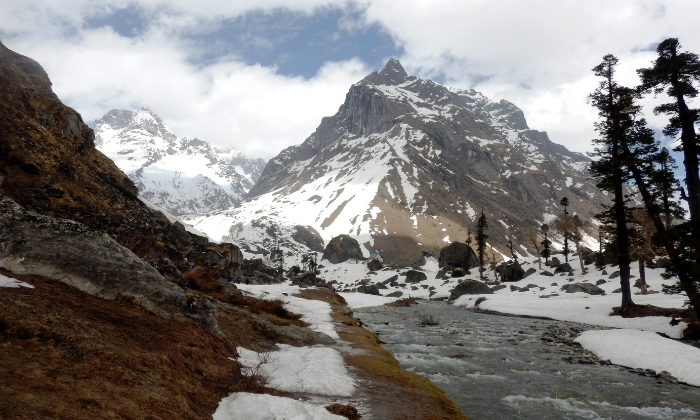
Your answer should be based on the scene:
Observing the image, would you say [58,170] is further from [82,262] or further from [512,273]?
[512,273]

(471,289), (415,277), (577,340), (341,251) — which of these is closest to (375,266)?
(415,277)

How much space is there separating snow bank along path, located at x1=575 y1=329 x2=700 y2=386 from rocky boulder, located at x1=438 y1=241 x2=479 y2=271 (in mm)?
81341

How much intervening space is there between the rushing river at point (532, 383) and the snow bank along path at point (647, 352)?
0.97m

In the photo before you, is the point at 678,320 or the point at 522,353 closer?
the point at 522,353

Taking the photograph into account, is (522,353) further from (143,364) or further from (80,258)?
(80,258)

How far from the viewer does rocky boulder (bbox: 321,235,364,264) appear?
169875mm

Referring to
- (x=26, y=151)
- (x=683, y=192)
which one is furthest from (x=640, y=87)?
(x=26, y=151)

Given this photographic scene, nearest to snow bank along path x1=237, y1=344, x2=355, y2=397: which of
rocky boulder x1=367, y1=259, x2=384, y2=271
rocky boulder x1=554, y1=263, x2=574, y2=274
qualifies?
rocky boulder x1=554, y1=263, x2=574, y2=274

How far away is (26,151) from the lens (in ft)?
62.2

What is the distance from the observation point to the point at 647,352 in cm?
1623

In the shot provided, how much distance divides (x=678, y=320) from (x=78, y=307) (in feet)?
96.3

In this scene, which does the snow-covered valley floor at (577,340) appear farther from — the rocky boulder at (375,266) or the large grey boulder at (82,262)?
the rocky boulder at (375,266)

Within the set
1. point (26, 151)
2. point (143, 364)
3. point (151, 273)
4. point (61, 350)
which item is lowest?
point (143, 364)

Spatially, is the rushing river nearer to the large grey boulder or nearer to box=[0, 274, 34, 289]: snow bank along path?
the large grey boulder
